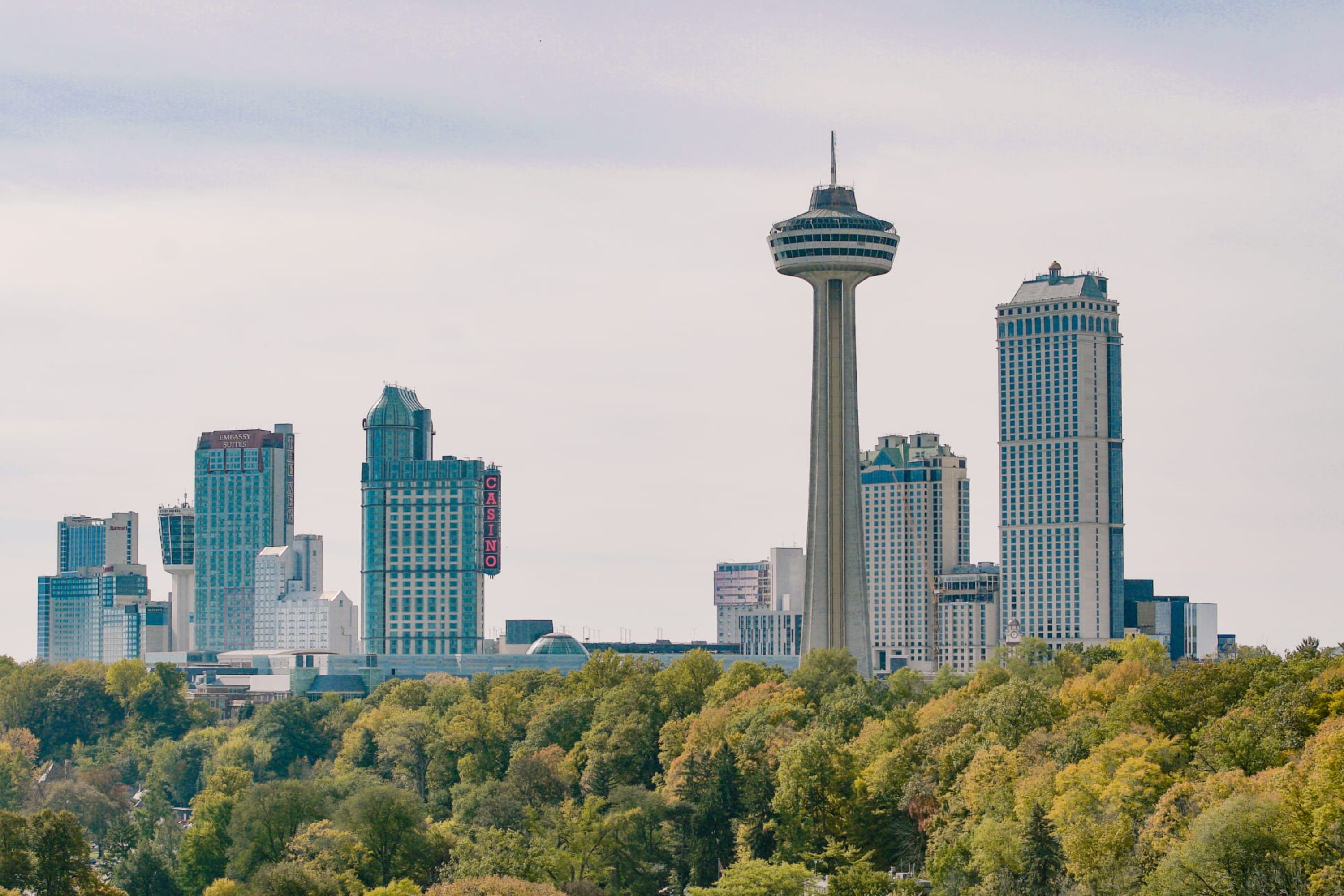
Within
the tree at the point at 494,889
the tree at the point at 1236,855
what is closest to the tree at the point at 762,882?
the tree at the point at 494,889

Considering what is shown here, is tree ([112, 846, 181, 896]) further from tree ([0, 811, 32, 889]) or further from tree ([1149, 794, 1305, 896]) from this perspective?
tree ([1149, 794, 1305, 896])

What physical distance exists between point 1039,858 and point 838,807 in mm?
28162

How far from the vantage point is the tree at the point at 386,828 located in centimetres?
13962

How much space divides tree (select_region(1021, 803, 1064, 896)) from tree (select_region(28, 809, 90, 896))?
52.2m

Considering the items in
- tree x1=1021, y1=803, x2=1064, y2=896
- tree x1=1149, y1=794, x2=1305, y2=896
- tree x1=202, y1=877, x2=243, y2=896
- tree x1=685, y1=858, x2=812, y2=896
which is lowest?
tree x1=202, y1=877, x2=243, y2=896

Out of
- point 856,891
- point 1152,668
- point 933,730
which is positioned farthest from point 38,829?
point 1152,668

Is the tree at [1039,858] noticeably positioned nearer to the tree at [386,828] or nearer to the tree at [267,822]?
the tree at [386,828]

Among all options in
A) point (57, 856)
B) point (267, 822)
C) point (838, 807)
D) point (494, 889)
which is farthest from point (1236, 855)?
point (267, 822)

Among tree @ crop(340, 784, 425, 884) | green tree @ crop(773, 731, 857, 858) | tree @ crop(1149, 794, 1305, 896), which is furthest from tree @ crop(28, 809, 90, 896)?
tree @ crop(1149, 794, 1305, 896)

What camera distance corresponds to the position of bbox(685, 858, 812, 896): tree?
11738 centimetres

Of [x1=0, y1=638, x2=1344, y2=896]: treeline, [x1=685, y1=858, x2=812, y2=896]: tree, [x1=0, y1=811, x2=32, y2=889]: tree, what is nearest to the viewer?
[x1=0, y1=638, x2=1344, y2=896]: treeline

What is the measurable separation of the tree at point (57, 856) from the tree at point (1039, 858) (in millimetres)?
52194

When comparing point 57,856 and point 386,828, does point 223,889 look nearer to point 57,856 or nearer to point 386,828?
point 57,856

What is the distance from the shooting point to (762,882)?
118 meters
